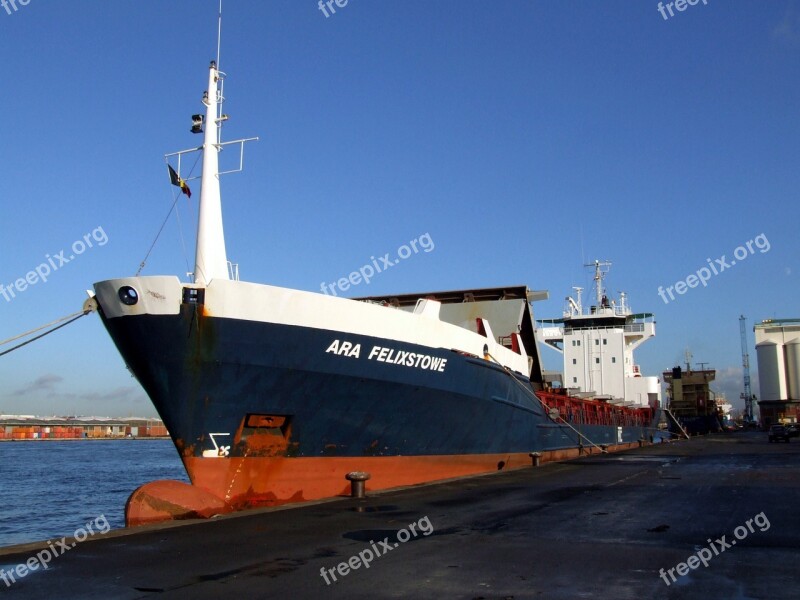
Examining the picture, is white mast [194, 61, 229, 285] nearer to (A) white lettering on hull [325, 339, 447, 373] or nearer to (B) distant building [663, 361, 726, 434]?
(A) white lettering on hull [325, 339, 447, 373]

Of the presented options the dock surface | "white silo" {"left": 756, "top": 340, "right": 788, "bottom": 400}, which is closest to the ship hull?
the dock surface

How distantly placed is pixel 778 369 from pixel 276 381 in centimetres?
9772

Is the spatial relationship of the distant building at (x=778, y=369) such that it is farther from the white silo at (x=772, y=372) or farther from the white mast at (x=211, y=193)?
the white mast at (x=211, y=193)

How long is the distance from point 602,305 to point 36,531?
117 ft

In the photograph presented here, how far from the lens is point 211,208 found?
1362 cm

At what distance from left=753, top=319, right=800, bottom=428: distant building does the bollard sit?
90.3 meters

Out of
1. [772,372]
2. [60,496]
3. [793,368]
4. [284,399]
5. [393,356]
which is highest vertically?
[793,368]

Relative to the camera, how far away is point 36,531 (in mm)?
16297

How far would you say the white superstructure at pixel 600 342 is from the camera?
41.8 meters

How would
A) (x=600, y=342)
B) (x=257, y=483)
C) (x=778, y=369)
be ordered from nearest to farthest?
1. (x=257, y=483)
2. (x=600, y=342)
3. (x=778, y=369)

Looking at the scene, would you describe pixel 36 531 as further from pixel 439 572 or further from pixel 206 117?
pixel 439 572

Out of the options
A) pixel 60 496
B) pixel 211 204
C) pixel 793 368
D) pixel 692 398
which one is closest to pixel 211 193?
pixel 211 204

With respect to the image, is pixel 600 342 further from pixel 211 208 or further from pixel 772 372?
pixel 772 372

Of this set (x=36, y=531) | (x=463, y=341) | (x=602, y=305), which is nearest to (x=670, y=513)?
(x=463, y=341)
